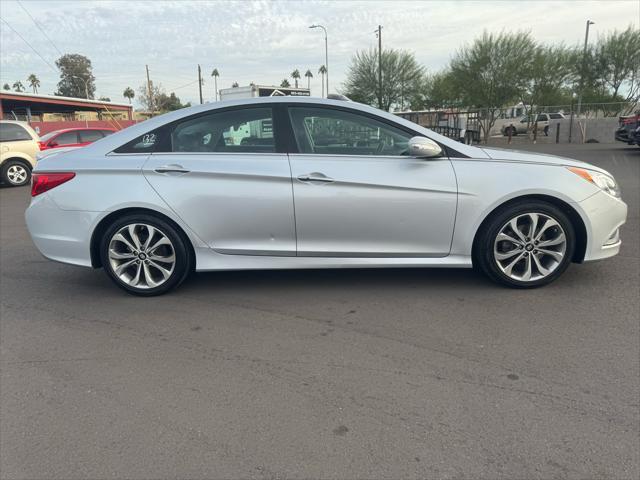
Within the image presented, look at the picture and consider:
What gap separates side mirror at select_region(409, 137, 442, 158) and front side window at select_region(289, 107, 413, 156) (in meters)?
0.16

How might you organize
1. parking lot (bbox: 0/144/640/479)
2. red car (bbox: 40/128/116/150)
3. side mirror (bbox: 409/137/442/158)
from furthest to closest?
red car (bbox: 40/128/116/150) → side mirror (bbox: 409/137/442/158) → parking lot (bbox: 0/144/640/479)

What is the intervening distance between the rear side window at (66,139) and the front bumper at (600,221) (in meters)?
13.3

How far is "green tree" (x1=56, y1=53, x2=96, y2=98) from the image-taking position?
83625 mm

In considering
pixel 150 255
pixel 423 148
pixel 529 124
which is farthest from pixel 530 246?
pixel 529 124

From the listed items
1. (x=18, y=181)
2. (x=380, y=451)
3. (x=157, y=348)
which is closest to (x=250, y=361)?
(x=157, y=348)

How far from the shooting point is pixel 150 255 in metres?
4.09

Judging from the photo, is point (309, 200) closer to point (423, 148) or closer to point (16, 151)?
point (423, 148)

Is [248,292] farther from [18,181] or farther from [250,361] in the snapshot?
[18,181]

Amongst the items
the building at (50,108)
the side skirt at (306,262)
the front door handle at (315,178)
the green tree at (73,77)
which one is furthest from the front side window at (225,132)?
the green tree at (73,77)

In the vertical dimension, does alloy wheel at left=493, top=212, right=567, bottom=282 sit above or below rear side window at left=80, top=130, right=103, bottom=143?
below

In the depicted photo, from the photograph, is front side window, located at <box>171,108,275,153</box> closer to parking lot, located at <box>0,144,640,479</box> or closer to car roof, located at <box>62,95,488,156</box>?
car roof, located at <box>62,95,488,156</box>

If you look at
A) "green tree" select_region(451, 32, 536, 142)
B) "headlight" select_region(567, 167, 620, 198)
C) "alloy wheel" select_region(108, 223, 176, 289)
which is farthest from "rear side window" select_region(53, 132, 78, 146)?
"green tree" select_region(451, 32, 536, 142)

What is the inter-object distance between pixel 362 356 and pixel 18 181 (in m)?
13.0

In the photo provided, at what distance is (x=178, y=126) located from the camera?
161 inches
